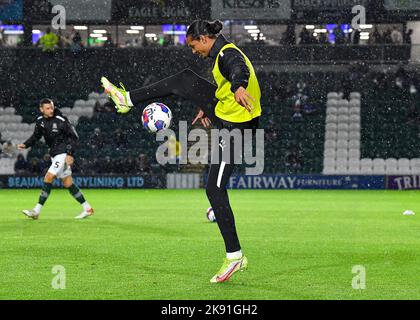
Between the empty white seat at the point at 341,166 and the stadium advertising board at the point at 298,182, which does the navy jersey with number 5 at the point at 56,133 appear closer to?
the stadium advertising board at the point at 298,182

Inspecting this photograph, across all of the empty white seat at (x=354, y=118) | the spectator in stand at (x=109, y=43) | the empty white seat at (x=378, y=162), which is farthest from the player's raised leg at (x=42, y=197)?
the empty white seat at (x=354, y=118)

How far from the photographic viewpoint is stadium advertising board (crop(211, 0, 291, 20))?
122ft

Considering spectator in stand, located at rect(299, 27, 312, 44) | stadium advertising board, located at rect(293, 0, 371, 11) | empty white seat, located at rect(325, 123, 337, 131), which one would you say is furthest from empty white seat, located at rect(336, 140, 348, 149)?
stadium advertising board, located at rect(293, 0, 371, 11)

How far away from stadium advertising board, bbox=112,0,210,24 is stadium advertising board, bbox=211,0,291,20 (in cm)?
87

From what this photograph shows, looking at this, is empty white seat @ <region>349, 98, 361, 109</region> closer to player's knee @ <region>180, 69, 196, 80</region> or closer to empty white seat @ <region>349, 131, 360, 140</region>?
empty white seat @ <region>349, 131, 360, 140</region>

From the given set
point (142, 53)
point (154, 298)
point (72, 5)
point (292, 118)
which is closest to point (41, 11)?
point (72, 5)

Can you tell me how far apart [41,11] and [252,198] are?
17.8 metres

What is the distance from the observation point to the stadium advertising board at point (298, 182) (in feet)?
102

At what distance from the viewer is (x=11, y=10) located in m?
37.1

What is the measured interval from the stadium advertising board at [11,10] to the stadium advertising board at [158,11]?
428 centimetres

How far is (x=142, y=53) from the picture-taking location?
122 feet

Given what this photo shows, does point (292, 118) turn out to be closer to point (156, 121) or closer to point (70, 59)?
point (70, 59)
